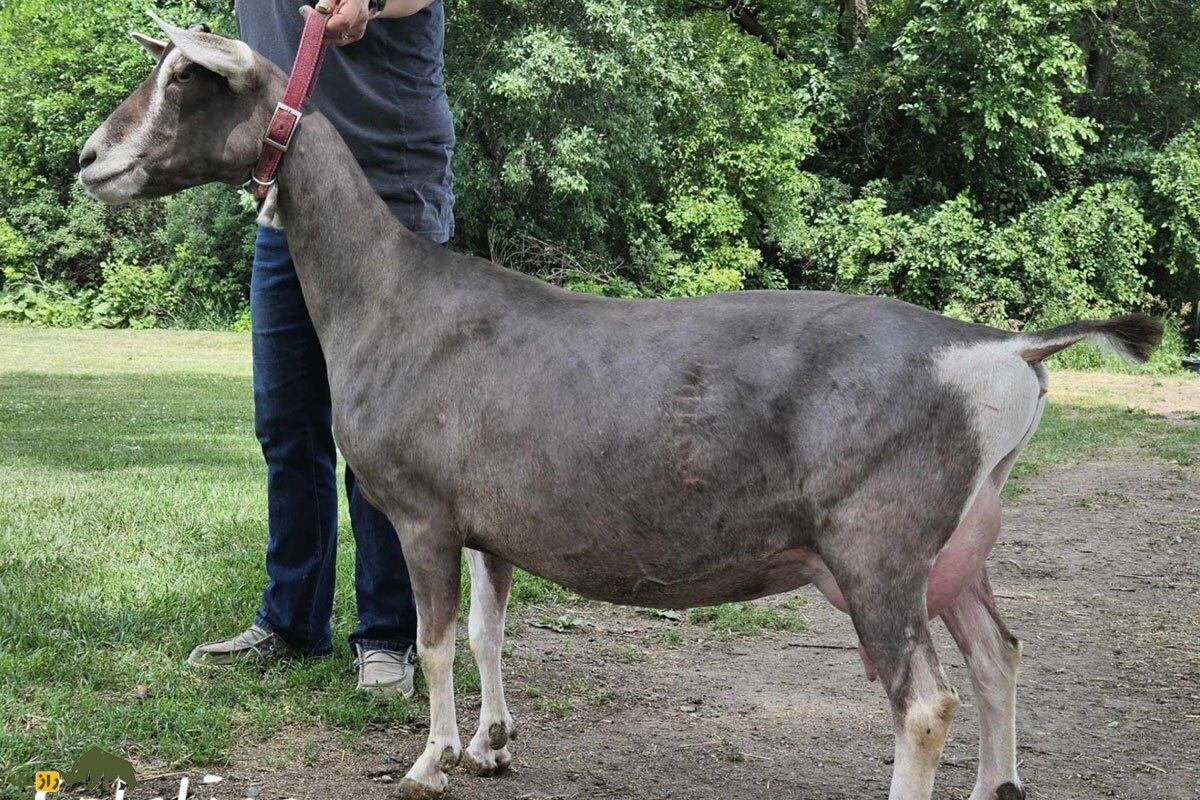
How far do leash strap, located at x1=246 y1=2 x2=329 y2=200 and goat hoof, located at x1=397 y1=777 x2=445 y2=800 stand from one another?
1894 mm

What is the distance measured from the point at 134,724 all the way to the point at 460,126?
20.9 metres

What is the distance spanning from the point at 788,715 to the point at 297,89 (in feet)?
8.93

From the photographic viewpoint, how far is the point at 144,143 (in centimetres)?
360

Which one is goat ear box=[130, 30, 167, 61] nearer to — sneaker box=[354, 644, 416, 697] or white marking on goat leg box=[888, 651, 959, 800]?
sneaker box=[354, 644, 416, 697]

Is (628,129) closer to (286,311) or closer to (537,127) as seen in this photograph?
(537,127)

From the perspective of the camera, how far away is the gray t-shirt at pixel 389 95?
13.7 ft

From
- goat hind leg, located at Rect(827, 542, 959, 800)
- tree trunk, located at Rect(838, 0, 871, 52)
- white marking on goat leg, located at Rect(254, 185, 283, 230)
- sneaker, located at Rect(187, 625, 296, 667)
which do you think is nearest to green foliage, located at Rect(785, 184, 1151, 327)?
tree trunk, located at Rect(838, 0, 871, 52)

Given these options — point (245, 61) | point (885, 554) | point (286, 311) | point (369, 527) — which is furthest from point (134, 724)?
point (885, 554)

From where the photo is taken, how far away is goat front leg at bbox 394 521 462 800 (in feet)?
11.4

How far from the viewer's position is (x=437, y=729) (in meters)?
3.56

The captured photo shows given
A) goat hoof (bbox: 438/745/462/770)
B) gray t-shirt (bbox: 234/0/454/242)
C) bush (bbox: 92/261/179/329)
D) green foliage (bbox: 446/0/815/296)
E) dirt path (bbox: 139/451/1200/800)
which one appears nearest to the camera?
goat hoof (bbox: 438/745/462/770)

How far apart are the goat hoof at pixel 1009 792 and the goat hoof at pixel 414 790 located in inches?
63.3

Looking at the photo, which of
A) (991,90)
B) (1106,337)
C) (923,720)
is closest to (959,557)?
(923,720)

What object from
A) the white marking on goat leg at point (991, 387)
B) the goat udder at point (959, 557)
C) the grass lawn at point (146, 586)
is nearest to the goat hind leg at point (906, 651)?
the goat udder at point (959, 557)
